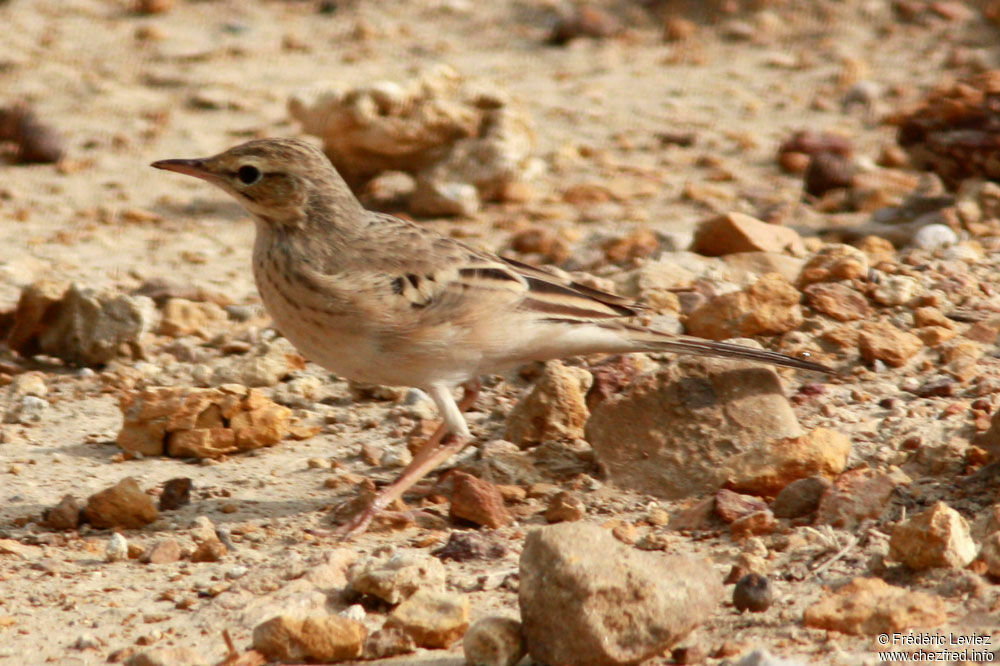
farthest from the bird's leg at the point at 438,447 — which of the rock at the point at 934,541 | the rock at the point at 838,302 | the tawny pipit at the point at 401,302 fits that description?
the rock at the point at 838,302

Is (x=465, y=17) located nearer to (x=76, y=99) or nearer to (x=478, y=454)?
(x=76, y=99)

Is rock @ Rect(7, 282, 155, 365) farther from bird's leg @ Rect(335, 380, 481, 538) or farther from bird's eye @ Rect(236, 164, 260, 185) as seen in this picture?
bird's leg @ Rect(335, 380, 481, 538)

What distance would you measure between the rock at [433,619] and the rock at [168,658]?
525 millimetres

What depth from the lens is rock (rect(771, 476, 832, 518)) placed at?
447cm

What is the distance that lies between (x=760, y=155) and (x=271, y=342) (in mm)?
4205

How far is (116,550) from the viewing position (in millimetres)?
4484

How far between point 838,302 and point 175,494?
2957mm

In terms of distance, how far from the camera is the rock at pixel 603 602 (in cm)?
340

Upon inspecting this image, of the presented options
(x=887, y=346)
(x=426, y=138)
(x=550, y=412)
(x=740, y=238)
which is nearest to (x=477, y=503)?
(x=550, y=412)

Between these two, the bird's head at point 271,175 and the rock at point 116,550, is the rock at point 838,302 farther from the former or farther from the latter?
the rock at point 116,550

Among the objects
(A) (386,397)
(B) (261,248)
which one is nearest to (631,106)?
(A) (386,397)

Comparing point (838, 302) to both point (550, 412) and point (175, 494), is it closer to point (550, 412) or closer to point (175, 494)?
point (550, 412)

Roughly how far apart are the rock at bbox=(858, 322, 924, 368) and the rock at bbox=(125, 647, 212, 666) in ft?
10.2

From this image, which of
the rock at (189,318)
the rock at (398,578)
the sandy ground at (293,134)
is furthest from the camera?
the rock at (189,318)
